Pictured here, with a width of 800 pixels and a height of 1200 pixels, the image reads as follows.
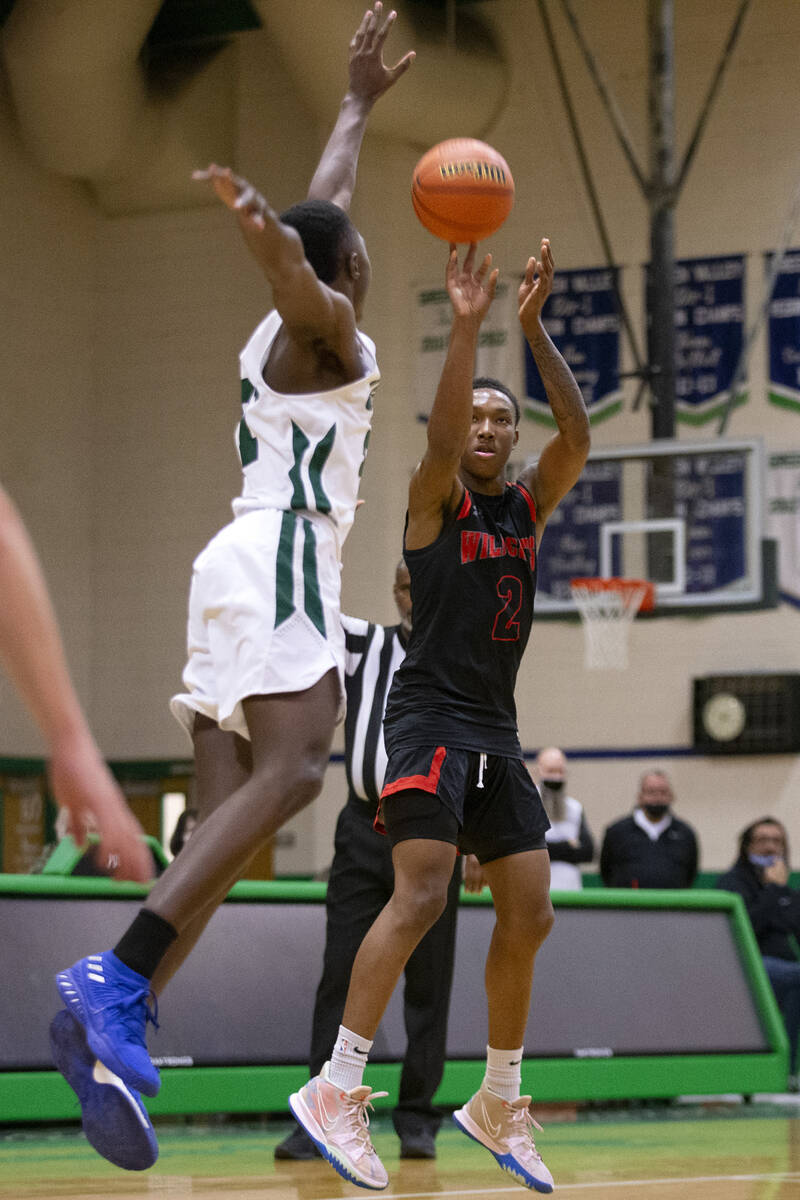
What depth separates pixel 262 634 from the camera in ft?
11.8

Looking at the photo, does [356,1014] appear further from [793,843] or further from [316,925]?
[793,843]

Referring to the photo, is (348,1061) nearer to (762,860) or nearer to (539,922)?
(539,922)

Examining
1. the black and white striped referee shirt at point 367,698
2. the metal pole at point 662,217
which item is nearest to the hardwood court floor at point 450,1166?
the black and white striped referee shirt at point 367,698

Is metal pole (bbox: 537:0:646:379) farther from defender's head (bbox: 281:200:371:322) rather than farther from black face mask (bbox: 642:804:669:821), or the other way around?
defender's head (bbox: 281:200:371:322)

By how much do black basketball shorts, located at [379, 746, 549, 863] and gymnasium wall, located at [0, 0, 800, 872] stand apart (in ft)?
31.7

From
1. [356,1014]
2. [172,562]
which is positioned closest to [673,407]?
[172,562]

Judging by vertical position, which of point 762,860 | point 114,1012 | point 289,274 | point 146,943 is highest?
point 289,274

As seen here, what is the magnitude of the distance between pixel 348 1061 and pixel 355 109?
2590 millimetres

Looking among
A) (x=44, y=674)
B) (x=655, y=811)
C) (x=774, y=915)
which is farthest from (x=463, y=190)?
(x=655, y=811)

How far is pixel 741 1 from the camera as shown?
14.0 meters

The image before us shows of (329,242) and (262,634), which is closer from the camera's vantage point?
(262,634)

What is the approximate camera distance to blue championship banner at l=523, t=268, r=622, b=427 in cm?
1401

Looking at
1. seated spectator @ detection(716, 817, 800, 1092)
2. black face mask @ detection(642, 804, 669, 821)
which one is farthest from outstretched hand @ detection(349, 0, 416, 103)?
black face mask @ detection(642, 804, 669, 821)

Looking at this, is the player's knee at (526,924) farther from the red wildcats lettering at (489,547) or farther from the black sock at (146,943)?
the black sock at (146,943)
